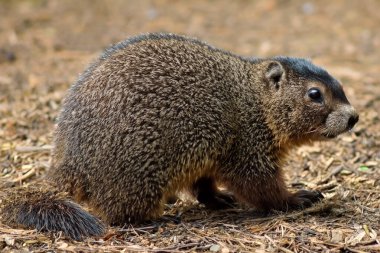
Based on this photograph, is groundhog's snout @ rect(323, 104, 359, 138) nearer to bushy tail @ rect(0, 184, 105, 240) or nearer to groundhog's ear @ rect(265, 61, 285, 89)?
groundhog's ear @ rect(265, 61, 285, 89)

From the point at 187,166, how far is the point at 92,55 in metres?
7.47

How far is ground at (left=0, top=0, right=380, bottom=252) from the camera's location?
6.00m

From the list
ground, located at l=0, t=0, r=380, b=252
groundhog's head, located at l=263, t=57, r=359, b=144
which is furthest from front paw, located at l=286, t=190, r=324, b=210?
groundhog's head, located at l=263, t=57, r=359, b=144

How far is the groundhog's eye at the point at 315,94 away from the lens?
22.4 ft

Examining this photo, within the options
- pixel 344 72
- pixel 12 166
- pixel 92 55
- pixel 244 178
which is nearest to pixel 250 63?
pixel 244 178

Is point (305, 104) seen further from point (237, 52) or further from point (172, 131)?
point (237, 52)

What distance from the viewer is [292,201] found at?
269 inches

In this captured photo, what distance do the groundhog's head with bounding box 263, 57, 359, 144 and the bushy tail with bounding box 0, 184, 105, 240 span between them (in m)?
2.27

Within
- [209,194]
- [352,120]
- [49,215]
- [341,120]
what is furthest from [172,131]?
[352,120]

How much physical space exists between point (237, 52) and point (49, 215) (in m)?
8.46

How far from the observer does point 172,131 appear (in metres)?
6.35

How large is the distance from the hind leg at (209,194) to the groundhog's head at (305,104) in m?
1.00

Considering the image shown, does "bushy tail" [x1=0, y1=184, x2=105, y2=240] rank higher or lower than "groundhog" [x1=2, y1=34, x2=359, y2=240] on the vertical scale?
lower

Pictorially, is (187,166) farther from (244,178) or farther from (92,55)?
(92,55)
